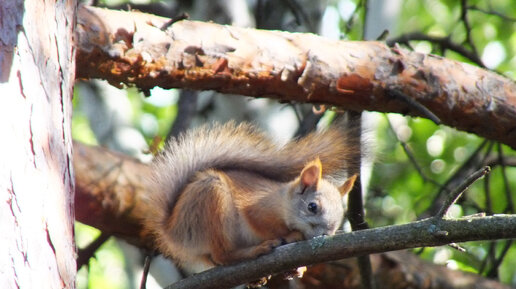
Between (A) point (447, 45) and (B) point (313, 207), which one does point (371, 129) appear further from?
(A) point (447, 45)

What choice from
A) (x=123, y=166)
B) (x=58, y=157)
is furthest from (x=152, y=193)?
(x=58, y=157)

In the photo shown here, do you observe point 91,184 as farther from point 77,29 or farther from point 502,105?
point 502,105

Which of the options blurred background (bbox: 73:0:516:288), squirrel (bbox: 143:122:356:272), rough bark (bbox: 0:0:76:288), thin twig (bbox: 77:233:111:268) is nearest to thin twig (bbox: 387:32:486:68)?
blurred background (bbox: 73:0:516:288)

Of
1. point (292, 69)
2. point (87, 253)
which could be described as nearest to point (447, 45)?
point (292, 69)

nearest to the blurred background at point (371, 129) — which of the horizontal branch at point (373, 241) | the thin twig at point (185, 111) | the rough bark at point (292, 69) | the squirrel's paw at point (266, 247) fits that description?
the thin twig at point (185, 111)

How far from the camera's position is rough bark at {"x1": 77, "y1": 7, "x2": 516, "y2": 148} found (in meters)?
2.30

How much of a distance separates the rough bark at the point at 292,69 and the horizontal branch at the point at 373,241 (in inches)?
27.9

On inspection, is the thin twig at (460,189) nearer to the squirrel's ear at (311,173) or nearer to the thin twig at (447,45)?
the squirrel's ear at (311,173)

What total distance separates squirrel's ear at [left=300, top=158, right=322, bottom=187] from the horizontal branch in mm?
728

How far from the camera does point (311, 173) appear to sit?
2725 mm

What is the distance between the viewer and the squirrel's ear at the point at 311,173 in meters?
2.70

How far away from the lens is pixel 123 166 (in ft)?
11.1

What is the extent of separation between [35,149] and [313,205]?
4.15 ft

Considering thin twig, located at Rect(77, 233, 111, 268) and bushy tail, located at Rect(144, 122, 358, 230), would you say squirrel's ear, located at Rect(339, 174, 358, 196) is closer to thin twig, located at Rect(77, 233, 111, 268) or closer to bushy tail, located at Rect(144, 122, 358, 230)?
bushy tail, located at Rect(144, 122, 358, 230)
